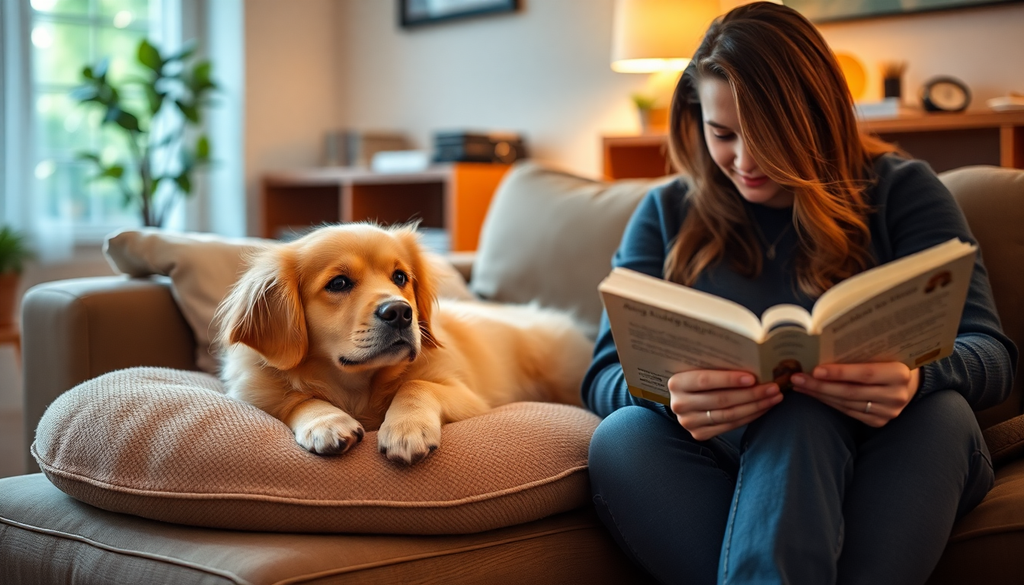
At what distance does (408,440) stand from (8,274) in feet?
8.38

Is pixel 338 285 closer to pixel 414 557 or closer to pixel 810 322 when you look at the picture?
pixel 414 557

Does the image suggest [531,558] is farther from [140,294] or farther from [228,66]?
[228,66]

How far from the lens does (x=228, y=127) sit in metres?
4.32

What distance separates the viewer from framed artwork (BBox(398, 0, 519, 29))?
12.9 feet

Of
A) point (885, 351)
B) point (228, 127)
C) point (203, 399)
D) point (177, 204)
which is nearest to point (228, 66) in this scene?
point (228, 127)

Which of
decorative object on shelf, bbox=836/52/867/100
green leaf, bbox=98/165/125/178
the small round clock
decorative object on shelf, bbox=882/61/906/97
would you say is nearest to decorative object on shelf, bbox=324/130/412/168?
green leaf, bbox=98/165/125/178

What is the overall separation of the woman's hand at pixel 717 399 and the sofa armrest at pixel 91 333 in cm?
116

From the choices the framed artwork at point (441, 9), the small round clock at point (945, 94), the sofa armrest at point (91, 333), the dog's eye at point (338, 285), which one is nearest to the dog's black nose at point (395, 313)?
the dog's eye at point (338, 285)

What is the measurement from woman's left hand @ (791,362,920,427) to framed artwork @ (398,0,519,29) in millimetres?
3004

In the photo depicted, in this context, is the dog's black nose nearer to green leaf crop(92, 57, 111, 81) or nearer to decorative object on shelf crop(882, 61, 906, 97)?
decorative object on shelf crop(882, 61, 906, 97)

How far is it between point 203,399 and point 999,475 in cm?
122

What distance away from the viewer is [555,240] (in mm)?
2264

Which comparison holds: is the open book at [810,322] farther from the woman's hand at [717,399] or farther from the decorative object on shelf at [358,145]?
the decorative object on shelf at [358,145]

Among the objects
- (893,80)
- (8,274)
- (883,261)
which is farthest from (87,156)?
(883,261)
